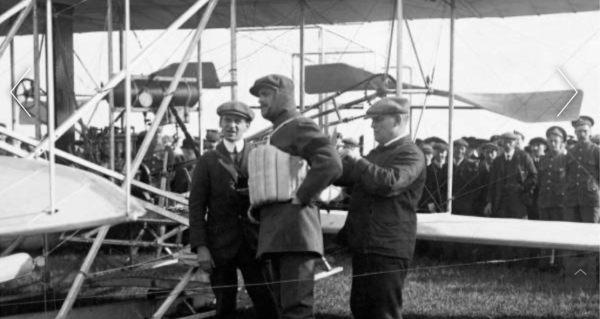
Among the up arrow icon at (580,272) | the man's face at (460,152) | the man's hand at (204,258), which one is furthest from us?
the man's face at (460,152)

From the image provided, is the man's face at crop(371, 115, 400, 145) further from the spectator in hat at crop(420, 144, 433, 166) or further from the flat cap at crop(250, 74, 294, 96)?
the spectator in hat at crop(420, 144, 433, 166)

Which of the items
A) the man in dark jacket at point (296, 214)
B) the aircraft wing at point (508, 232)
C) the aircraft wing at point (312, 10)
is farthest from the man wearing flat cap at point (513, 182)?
the man in dark jacket at point (296, 214)

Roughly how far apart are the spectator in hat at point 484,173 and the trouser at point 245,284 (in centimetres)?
539

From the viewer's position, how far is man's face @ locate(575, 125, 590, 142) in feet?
29.2

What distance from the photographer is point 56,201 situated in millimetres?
4449

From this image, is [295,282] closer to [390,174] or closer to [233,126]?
[390,174]

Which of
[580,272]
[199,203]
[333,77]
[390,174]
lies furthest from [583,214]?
[199,203]

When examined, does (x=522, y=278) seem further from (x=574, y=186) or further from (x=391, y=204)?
(x=391, y=204)

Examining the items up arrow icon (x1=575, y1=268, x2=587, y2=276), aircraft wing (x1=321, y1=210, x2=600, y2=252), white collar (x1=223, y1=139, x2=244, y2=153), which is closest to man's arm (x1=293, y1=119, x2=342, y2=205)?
white collar (x1=223, y1=139, x2=244, y2=153)

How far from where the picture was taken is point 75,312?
5930 millimetres

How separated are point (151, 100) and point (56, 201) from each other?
3880 millimetres

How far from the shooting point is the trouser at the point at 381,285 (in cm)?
451

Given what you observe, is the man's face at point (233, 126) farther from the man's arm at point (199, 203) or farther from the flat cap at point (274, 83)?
the flat cap at point (274, 83)

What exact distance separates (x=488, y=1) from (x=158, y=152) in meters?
5.43
